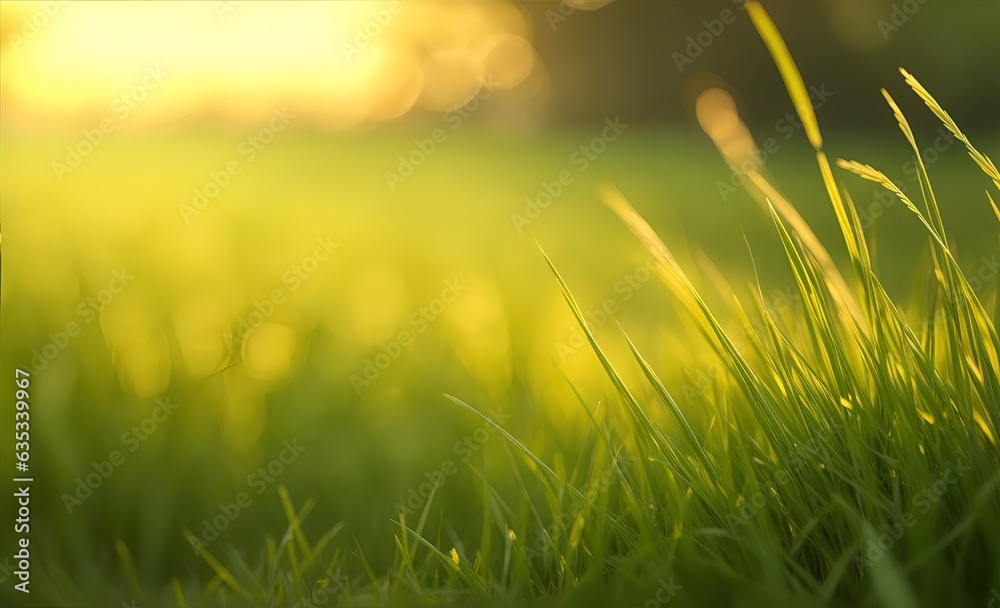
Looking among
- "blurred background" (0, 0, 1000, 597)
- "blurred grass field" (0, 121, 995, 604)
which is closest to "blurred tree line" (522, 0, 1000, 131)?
"blurred background" (0, 0, 1000, 597)

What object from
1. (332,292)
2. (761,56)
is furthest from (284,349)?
(761,56)

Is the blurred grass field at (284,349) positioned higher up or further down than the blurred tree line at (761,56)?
further down

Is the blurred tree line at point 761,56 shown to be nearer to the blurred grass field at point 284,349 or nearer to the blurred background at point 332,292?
the blurred background at point 332,292

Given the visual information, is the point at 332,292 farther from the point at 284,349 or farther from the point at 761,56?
the point at 761,56

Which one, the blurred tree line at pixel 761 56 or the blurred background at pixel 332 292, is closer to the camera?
the blurred background at pixel 332 292

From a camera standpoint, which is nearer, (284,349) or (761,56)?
(284,349)

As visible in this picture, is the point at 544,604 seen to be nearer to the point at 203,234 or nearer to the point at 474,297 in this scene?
the point at 474,297

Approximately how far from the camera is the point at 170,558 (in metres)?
1.28

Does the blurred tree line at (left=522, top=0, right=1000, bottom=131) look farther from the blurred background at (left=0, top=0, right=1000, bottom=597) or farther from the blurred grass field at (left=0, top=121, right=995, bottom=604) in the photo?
the blurred grass field at (left=0, top=121, right=995, bottom=604)

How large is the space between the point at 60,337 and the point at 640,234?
137 centimetres

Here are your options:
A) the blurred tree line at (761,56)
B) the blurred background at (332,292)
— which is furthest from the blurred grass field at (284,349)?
the blurred tree line at (761,56)

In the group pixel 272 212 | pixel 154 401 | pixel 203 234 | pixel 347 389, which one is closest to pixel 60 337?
pixel 154 401

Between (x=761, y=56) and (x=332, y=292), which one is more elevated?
(x=761, y=56)

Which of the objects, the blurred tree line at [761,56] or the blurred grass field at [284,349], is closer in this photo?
the blurred grass field at [284,349]
